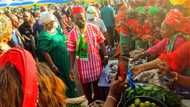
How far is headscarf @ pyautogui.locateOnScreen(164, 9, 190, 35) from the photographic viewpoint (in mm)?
2729

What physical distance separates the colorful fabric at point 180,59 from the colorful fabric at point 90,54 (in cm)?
153

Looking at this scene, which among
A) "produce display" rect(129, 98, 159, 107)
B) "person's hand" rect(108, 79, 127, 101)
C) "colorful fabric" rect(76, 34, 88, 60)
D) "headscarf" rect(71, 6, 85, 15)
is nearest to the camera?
"person's hand" rect(108, 79, 127, 101)

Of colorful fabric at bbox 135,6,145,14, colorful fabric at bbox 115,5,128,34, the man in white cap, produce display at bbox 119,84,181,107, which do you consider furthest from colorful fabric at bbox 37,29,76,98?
produce display at bbox 119,84,181,107

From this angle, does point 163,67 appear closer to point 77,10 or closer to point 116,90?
point 116,90

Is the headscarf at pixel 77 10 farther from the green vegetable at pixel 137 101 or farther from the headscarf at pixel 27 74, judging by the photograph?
the headscarf at pixel 27 74

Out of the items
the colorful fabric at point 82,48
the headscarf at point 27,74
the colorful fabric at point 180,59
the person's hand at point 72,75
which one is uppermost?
the headscarf at point 27,74

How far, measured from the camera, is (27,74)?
45.9 inches

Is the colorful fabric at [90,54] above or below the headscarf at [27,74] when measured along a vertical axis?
below

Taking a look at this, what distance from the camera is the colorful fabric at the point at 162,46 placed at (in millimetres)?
2734

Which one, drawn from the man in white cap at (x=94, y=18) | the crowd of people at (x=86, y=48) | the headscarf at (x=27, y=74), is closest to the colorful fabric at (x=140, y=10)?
the crowd of people at (x=86, y=48)

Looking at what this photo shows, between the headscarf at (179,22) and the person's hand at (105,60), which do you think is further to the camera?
the person's hand at (105,60)

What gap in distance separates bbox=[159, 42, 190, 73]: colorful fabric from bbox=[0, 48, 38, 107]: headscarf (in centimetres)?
161

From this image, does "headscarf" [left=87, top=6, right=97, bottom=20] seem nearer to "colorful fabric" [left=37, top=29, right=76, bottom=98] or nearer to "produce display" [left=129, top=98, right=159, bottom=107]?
"colorful fabric" [left=37, top=29, right=76, bottom=98]

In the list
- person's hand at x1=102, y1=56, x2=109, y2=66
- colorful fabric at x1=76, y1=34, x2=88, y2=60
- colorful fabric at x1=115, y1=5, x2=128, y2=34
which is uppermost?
colorful fabric at x1=115, y1=5, x2=128, y2=34
